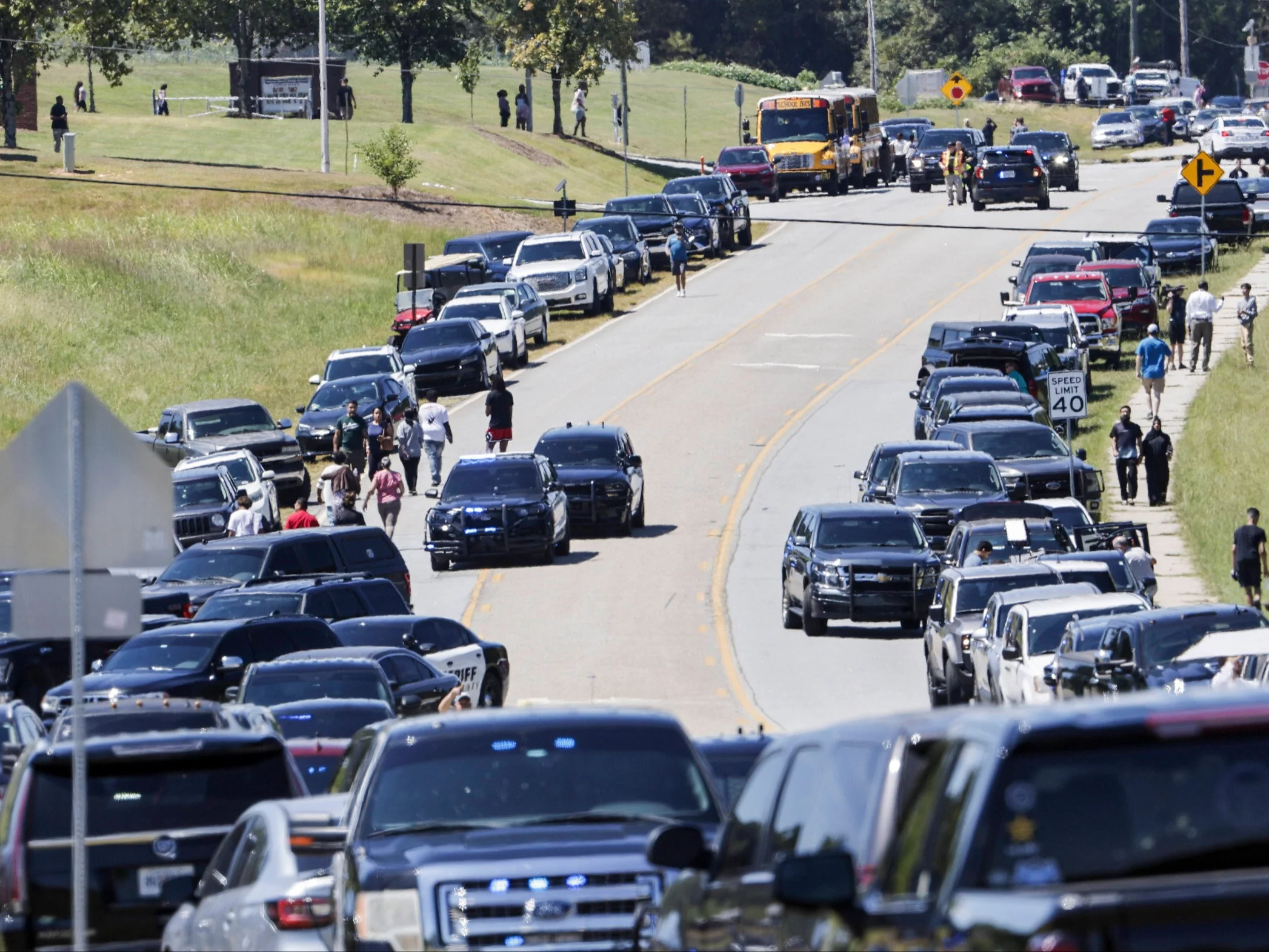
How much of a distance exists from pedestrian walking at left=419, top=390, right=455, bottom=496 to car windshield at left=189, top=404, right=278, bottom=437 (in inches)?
147

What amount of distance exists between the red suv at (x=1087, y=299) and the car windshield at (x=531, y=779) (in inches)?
1473

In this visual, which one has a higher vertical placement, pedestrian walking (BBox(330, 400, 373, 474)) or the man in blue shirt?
the man in blue shirt

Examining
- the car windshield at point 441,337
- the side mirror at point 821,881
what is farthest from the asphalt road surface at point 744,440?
the side mirror at point 821,881

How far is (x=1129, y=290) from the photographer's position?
48.5 metres

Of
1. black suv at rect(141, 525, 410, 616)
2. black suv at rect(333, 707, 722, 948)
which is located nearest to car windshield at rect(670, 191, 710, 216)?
black suv at rect(141, 525, 410, 616)

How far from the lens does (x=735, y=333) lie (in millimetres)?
52781

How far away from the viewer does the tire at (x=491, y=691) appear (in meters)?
23.2

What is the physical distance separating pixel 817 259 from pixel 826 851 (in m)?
57.1

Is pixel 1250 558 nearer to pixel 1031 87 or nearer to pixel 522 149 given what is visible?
pixel 522 149

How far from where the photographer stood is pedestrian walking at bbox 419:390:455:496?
36.9 m

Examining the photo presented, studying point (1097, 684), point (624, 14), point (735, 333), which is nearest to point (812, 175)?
point (624, 14)

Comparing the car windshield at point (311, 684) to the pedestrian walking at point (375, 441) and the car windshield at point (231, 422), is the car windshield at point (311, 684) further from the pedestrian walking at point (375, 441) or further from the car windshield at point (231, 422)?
the car windshield at point (231, 422)

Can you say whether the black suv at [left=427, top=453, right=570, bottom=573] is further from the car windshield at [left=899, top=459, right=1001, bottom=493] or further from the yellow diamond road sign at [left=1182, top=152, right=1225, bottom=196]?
the yellow diamond road sign at [left=1182, top=152, right=1225, bottom=196]

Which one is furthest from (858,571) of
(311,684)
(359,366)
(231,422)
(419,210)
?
(419,210)
